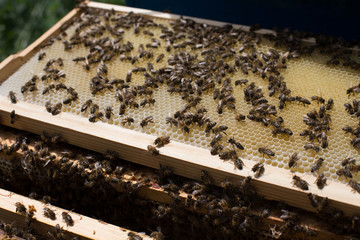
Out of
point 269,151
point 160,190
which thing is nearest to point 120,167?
point 160,190

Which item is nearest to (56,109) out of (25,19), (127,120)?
(127,120)

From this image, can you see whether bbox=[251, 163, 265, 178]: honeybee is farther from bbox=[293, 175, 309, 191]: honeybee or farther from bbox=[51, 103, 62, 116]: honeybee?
bbox=[51, 103, 62, 116]: honeybee

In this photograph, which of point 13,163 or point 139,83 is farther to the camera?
point 139,83

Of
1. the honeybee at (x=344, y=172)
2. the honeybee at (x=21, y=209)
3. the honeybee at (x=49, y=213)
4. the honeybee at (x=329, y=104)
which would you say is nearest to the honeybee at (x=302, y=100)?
the honeybee at (x=329, y=104)

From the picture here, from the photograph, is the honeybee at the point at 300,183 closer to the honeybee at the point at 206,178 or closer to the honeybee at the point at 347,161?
the honeybee at the point at 347,161

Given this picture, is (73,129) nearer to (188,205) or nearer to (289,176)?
(188,205)
